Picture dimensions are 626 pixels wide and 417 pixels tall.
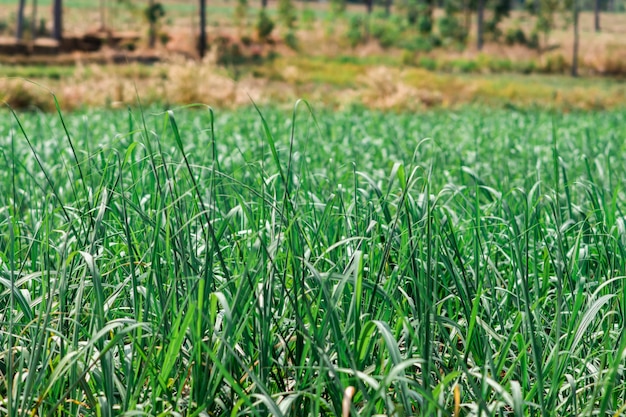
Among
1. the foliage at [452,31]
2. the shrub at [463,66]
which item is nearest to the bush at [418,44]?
the foliage at [452,31]

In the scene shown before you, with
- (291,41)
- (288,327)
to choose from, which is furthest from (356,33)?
(288,327)

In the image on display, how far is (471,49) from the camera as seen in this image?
51750mm

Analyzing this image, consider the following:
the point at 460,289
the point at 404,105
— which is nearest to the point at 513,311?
the point at 460,289

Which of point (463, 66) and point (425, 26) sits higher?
point (425, 26)

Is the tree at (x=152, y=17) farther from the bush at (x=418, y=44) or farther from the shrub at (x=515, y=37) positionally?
the shrub at (x=515, y=37)

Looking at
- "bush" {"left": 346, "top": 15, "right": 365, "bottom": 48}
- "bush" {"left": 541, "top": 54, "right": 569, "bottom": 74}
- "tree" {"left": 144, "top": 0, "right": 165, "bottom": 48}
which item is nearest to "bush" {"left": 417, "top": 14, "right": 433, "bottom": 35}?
"bush" {"left": 346, "top": 15, "right": 365, "bottom": 48}

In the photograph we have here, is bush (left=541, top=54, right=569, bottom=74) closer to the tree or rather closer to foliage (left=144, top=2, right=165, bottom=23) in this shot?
the tree

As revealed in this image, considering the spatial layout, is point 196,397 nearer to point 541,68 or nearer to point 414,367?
point 414,367

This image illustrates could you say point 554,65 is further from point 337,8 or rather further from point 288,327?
point 288,327

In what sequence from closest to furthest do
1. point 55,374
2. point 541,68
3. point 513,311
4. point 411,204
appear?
1. point 55,374
2. point 513,311
3. point 411,204
4. point 541,68

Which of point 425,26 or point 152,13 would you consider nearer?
point 152,13

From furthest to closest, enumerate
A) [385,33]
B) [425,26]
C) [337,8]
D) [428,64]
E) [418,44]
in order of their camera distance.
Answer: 1. [337,8]
2. [425,26]
3. [385,33]
4. [418,44]
5. [428,64]

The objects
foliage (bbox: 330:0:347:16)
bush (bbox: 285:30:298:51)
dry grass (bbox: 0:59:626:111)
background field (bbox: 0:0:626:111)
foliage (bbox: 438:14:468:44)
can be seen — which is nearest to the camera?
dry grass (bbox: 0:59:626:111)

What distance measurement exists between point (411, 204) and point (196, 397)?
1.23 meters
